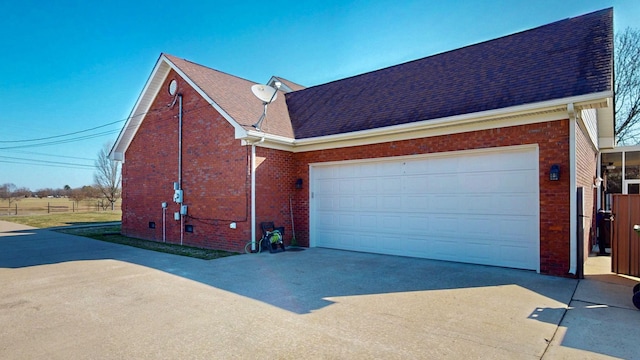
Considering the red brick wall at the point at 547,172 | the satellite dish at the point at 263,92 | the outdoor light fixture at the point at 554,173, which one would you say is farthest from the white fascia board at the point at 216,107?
the outdoor light fixture at the point at 554,173

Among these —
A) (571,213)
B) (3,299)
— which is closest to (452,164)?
(571,213)

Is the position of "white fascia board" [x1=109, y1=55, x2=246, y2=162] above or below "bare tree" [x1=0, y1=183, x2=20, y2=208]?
above

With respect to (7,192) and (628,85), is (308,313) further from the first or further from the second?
(7,192)

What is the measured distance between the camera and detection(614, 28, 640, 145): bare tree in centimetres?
1891

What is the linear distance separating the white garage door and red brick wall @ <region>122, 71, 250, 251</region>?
2403 mm

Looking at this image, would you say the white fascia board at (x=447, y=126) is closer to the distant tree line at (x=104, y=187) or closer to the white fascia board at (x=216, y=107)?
the white fascia board at (x=216, y=107)

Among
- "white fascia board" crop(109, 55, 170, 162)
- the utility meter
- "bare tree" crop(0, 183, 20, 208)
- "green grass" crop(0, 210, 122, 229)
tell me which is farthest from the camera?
"bare tree" crop(0, 183, 20, 208)

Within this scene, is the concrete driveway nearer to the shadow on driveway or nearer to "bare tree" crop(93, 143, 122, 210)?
the shadow on driveway

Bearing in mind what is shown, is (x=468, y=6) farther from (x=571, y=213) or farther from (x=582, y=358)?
(x=582, y=358)

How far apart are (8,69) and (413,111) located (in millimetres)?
21139

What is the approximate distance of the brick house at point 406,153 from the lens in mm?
6875

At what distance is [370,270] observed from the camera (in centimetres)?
729

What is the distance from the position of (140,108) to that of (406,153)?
10531 millimetres

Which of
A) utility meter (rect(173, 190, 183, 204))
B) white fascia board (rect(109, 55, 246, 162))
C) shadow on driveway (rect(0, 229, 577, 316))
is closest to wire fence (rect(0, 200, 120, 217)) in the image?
white fascia board (rect(109, 55, 246, 162))
